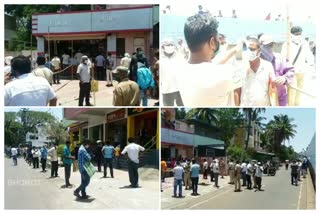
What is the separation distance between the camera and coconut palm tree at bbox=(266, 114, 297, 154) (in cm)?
596

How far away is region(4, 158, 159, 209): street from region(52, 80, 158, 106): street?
2.88 ft

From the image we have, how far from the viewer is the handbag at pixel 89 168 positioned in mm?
5859

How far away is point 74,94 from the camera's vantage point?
5.93 m

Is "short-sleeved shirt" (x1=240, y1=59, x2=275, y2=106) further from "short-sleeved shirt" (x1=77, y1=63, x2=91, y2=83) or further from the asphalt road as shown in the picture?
"short-sleeved shirt" (x1=77, y1=63, x2=91, y2=83)

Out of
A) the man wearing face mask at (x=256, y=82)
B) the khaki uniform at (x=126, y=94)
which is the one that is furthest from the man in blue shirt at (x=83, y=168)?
the man wearing face mask at (x=256, y=82)

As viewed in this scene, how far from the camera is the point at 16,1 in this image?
19.0ft

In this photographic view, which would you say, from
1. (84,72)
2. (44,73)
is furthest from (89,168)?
(44,73)

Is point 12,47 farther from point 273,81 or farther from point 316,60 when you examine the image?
point 316,60

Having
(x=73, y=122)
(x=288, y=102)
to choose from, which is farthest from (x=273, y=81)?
(x=73, y=122)

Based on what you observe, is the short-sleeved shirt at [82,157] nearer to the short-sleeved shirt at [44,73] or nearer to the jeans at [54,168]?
the jeans at [54,168]

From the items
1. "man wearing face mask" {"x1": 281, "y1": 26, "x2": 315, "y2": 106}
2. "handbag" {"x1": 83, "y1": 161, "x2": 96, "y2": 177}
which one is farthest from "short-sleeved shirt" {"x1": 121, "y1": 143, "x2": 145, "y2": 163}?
"man wearing face mask" {"x1": 281, "y1": 26, "x2": 315, "y2": 106}

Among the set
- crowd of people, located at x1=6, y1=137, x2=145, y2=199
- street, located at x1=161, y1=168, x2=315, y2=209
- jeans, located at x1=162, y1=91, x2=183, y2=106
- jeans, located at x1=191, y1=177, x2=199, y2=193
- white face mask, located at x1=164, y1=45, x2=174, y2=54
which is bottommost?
street, located at x1=161, y1=168, x2=315, y2=209

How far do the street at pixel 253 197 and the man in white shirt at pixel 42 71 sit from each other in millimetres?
2007
